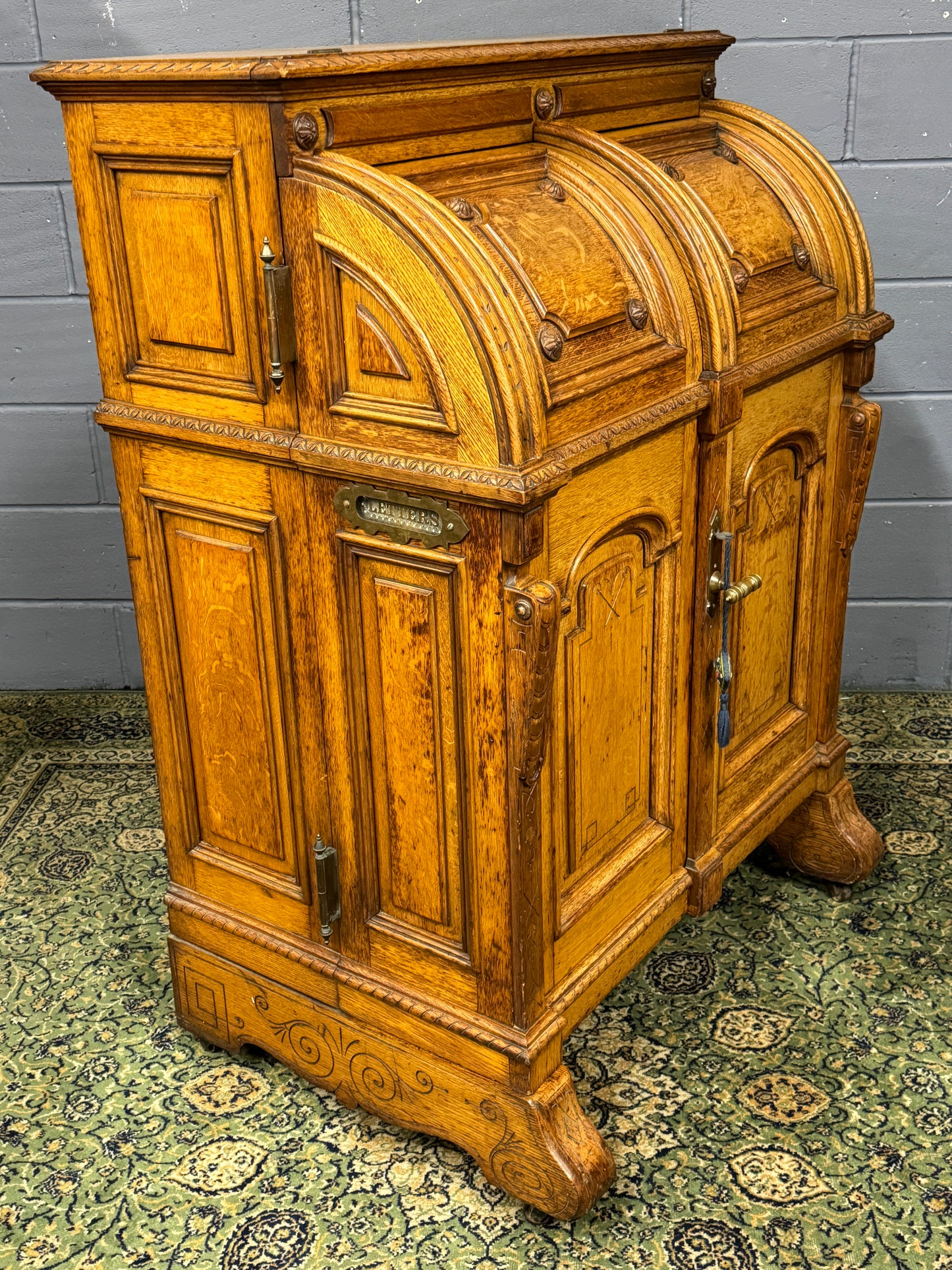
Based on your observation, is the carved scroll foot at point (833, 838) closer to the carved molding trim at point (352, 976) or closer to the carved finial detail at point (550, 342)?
the carved molding trim at point (352, 976)

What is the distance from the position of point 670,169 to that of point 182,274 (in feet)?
2.74

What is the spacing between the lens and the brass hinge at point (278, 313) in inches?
69.6

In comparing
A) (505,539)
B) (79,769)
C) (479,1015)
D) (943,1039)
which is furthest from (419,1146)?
(79,769)

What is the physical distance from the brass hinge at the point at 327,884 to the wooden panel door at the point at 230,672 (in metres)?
0.04

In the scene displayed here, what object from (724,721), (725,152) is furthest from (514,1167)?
(725,152)

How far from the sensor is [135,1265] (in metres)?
2.04

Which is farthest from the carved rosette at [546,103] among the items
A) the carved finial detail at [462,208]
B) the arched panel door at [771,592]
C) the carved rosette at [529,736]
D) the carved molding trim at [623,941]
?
the carved molding trim at [623,941]

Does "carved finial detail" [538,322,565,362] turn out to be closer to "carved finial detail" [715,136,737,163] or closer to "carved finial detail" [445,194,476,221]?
"carved finial detail" [445,194,476,221]

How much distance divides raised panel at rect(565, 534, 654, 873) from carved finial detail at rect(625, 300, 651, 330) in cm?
31

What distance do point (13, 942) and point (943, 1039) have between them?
1.85 meters

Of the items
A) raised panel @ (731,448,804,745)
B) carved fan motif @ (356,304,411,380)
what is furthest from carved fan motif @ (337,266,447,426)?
raised panel @ (731,448,804,745)

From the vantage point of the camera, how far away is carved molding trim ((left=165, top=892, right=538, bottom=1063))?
79.0 inches

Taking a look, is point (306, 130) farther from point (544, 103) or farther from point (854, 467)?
point (854, 467)

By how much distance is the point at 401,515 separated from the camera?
183 cm
